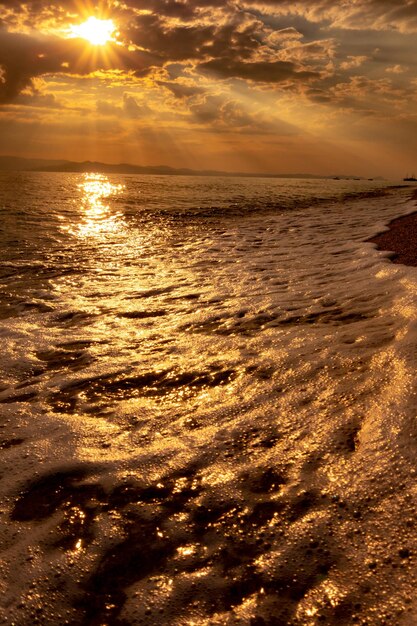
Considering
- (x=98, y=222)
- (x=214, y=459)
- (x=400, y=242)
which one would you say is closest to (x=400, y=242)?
(x=400, y=242)

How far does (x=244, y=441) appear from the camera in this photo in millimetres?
4051

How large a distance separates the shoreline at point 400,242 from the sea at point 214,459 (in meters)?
1.87

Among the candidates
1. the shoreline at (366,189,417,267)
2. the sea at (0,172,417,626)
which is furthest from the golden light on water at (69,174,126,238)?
the sea at (0,172,417,626)

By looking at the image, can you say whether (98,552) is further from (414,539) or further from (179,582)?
(414,539)

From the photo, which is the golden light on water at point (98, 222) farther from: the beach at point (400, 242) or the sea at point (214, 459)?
the sea at point (214, 459)

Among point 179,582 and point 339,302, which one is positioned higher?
point 339,302

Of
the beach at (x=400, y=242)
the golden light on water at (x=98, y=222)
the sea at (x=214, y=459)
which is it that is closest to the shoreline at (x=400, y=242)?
the beach at (x=400, y=242)

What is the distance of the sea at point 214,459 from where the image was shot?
2.63 meters

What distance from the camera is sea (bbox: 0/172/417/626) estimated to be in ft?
8.63

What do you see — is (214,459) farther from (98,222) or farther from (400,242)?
(98,222)

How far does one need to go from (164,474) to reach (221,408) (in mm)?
1159

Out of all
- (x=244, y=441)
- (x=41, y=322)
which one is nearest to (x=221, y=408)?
(x=244, y=441)

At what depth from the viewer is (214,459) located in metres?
3.84

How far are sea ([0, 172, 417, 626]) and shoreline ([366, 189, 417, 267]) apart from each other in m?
1.87
